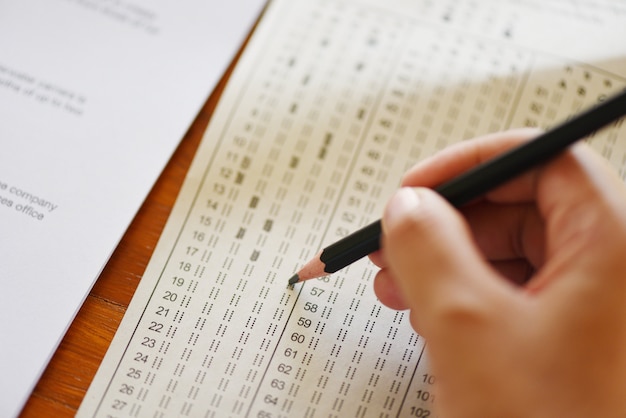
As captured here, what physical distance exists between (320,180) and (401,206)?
6.8 inches

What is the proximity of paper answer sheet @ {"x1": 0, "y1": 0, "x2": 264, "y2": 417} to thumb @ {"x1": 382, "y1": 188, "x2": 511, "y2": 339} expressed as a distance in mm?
251

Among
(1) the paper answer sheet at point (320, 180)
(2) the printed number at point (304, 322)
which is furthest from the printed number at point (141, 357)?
(2) the printed number at point (304, 322)

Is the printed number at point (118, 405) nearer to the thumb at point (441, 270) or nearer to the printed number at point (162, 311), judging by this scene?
the printed number at point (162, 311)

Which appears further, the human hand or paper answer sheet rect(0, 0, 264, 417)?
paper answer sheet rect(0, 0, 264, 417)

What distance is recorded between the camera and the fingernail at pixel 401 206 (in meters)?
0.35

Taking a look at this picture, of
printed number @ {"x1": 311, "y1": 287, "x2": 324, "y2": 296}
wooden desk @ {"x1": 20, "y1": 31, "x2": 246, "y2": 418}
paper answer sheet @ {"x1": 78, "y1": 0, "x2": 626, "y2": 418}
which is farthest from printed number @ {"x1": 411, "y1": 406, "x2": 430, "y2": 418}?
wooden desk @ {"x1": 20, "y1": 31, "x2": 246, "y2": 418}

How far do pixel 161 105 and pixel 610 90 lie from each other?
393 mm

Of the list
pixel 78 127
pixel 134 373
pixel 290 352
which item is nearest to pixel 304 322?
pixel 290 352

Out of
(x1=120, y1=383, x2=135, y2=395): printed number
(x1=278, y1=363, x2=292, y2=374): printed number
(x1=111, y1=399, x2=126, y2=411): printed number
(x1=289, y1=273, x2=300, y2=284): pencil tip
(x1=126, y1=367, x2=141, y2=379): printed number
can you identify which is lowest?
(x1=111, y1=399, x2=126, y2=411): printed number

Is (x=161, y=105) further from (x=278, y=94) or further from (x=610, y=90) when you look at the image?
(x=610, y=90)

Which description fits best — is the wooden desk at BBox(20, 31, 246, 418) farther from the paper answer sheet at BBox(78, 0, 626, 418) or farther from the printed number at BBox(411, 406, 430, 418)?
the printed number at BBox(411, 406, 430, 418)

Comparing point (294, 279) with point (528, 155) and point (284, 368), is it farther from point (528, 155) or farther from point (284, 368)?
point (528, 155)

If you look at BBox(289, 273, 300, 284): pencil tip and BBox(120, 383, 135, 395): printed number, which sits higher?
BBox(289, 273, 300, 284): pencil tip

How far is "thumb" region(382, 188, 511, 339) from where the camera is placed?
0.31 metres
